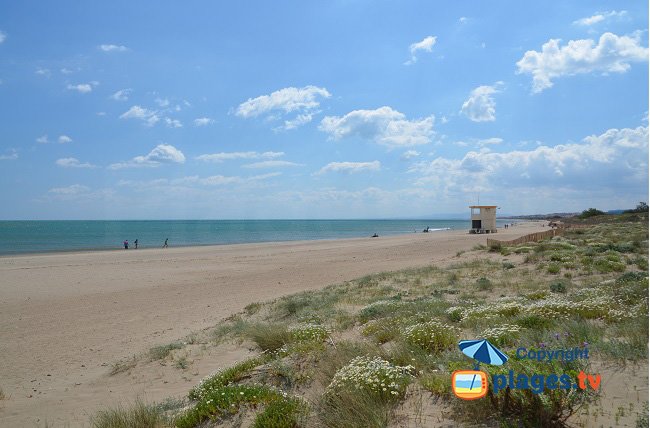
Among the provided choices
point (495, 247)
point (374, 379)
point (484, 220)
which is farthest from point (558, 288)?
point (484, 220)

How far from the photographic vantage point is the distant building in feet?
180

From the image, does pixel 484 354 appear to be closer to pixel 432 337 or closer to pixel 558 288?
pixel 432 337

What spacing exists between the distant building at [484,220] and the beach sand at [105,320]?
32988 millimetres

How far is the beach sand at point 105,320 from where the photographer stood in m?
7.70

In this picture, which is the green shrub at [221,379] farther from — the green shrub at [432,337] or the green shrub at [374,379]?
the green shrub at [432,337]

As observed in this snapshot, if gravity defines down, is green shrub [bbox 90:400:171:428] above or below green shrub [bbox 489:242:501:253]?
below

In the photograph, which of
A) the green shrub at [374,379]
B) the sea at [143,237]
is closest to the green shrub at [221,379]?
the green shrub at [374,379]

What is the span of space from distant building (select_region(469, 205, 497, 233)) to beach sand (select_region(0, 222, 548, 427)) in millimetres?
32988

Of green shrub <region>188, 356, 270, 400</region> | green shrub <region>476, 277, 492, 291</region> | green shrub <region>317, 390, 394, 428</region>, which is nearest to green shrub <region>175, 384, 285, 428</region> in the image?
green shrub <region>188, 356, 270, 400</region>

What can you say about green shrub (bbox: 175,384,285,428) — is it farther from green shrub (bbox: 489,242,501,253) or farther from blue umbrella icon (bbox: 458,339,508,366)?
green shrub (bbox: 489,242,501,253)

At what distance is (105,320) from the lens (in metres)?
13.9

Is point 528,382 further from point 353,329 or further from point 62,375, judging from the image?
point 62,375

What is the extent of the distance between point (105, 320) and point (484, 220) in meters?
50.0

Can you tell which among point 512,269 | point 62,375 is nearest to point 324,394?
point 62,375
